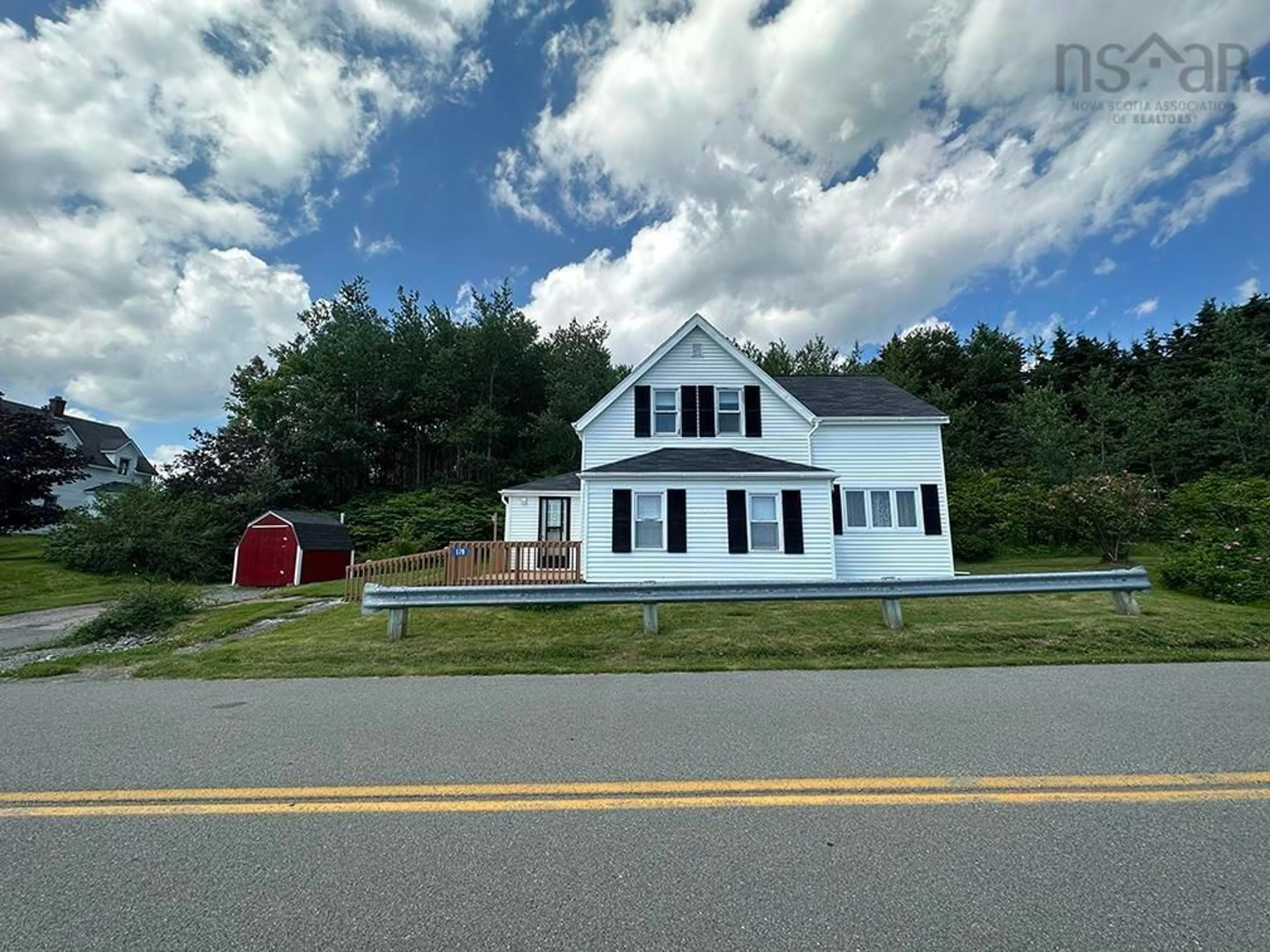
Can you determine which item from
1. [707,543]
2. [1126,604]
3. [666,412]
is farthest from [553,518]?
[1126,604]

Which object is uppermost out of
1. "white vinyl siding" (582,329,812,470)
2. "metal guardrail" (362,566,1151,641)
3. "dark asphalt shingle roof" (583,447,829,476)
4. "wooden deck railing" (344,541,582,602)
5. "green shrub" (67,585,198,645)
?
"white vinyl siding" (582,329,812,470)

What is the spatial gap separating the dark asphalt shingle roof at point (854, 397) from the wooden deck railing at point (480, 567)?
8.58 meters

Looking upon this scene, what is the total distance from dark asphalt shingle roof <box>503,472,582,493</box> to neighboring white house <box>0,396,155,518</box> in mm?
36026

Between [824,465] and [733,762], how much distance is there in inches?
596

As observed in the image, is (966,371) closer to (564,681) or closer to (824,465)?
(824,465)

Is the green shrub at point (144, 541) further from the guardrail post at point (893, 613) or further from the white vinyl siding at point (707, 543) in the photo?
the guardrail post at point (893, 613)

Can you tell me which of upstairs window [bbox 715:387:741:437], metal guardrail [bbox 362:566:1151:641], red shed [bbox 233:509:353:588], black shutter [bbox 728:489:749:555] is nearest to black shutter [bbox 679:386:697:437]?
upstairs window [bbox 715:387:741:437]

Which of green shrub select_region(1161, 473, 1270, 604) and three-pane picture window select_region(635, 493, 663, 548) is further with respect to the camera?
three-pane picture window select_region(635, 493, 663, 548)

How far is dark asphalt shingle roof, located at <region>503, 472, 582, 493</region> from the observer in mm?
21281

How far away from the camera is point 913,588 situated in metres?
8.56

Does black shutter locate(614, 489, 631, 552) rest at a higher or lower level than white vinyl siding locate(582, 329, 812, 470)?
lower

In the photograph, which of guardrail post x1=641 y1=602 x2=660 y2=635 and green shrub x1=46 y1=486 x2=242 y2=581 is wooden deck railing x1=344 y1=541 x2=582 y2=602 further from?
green shrub x1=46 y1=486 x2=242 y2=581

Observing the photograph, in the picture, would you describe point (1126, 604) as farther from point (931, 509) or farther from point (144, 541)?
point (144, 541)

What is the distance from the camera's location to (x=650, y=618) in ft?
28.2
